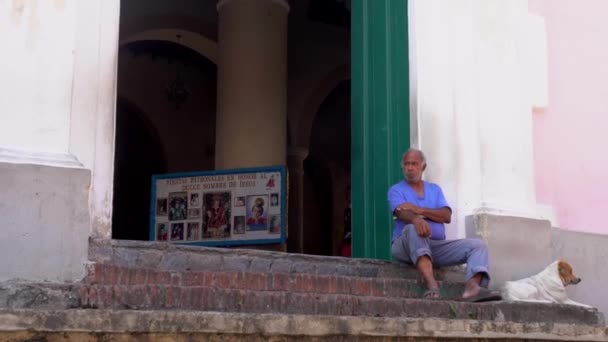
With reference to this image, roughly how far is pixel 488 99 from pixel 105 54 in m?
2.90

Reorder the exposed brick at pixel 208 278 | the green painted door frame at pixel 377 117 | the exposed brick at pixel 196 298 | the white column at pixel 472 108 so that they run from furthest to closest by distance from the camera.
Result: the green painted door frame at pixel 377 117, the white column at pixel 472 108, the exposed brick at pixel 208 278, the exposed brick at pixel 196 298

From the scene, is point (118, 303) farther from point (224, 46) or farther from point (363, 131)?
point (224, 46)

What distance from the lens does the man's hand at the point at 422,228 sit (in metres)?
6.31

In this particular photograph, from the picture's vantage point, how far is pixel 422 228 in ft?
20.7

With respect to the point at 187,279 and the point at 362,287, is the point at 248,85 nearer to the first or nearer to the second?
the point at 362,287

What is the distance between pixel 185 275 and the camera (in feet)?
17.5

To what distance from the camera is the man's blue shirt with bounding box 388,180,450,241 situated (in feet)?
21.6

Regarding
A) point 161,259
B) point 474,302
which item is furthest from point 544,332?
point 161,259

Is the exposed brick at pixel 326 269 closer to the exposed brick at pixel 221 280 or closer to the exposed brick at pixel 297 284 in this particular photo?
the exposed brick at pixel 297 284

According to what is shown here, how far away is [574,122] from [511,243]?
4.71ft

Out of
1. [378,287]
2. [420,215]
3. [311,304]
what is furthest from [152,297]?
[420,215]

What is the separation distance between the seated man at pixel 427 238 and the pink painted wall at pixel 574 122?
1.28 metres

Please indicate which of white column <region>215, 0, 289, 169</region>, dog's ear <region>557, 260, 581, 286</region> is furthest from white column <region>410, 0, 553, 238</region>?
white column <region>215, 0, 289, 169</region>

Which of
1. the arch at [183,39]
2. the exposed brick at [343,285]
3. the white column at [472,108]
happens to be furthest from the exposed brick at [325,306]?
the arch at [183,39]
